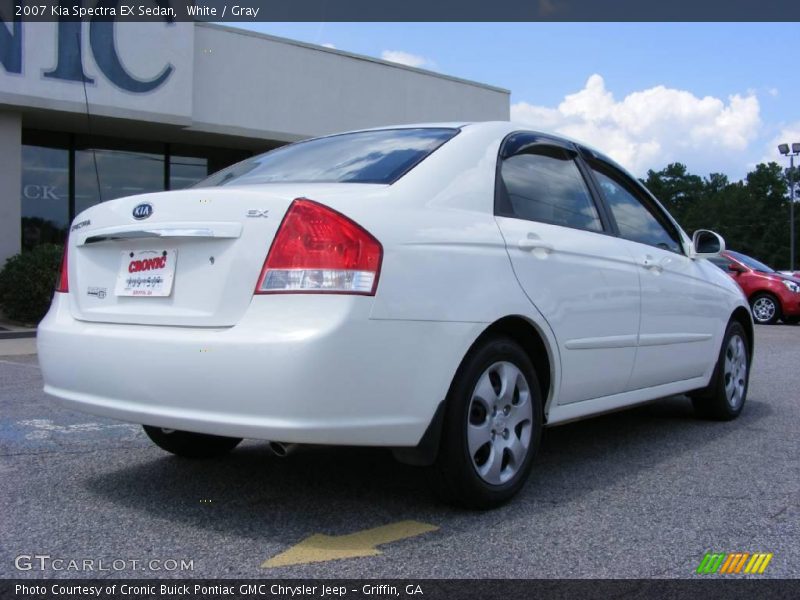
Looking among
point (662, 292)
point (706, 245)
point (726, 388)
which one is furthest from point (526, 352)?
point (726, 388)

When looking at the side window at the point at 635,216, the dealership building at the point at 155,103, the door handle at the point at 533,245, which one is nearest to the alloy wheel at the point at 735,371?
the side window at the point at 635,216

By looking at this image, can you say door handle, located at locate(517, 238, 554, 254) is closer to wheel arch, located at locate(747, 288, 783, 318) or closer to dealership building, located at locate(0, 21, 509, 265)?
dealership building, located at locate(0, 21, 509, 265)

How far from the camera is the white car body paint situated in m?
2.71

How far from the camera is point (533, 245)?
3.49 m

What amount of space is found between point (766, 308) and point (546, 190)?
43.8ft

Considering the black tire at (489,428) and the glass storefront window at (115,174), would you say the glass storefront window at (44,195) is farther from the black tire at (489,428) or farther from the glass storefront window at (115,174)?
the black tire at (489,428)

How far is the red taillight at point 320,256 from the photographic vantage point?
2.76 m

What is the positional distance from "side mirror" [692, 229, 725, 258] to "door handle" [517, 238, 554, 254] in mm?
1960

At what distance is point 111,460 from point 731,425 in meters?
3.80

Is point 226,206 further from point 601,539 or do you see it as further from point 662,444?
point 662,444

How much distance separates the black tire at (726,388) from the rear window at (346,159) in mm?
2771

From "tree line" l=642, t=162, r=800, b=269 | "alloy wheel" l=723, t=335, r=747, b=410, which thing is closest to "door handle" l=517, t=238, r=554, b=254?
"alloy wheel" l=723, t=335, r=747, b=410

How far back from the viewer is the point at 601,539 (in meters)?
2.98

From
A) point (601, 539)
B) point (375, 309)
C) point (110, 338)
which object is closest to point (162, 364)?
point (110, 338)
